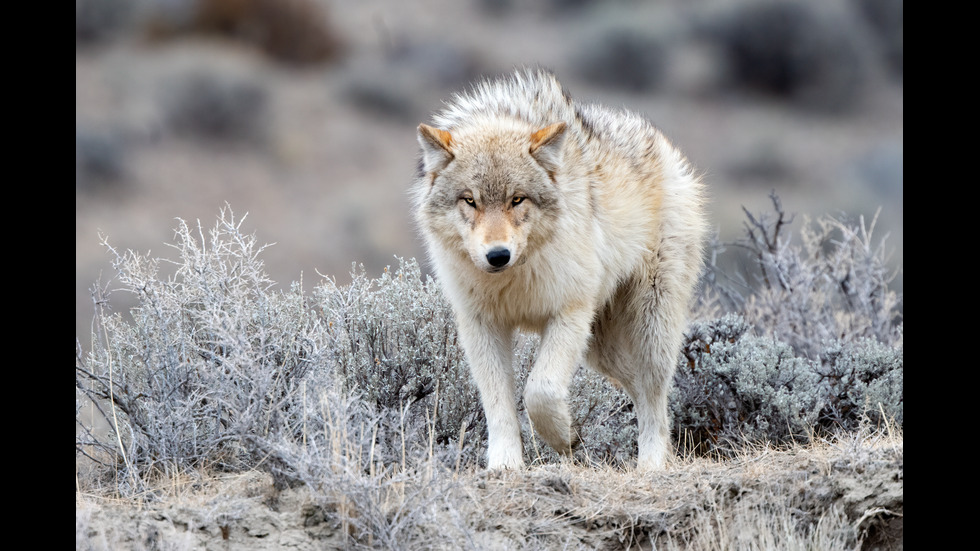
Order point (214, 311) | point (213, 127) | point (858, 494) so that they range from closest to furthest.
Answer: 1. point (858, 494)
2. point (214, 311)
3. point (213, 127)

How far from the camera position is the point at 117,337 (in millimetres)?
6215

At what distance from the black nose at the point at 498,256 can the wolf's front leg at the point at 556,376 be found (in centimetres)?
75

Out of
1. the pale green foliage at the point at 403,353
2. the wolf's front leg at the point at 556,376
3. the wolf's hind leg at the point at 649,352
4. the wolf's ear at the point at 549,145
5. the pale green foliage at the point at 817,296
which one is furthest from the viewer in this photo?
the pale green foliage at the point at 817,296

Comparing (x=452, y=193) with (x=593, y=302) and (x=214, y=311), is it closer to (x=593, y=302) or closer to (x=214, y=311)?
(x=593, y=302)

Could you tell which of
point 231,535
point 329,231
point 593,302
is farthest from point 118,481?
point 329,231

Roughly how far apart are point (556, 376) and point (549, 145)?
1355 millimetres

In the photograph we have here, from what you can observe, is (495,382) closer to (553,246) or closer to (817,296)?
(553,246)

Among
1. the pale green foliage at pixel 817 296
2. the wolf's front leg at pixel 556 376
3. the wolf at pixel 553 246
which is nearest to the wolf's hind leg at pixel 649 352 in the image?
the wolf at pixel 553 246

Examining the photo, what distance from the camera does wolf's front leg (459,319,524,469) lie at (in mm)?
5859

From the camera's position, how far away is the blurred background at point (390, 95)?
84.5ft

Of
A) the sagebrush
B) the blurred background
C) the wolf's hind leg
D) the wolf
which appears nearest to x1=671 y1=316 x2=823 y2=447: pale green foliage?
the sagebrush

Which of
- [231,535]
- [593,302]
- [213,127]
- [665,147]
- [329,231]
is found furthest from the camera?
[213,127]

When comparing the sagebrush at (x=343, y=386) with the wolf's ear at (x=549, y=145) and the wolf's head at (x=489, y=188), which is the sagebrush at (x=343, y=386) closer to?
the wolf's head at (x=489, y=188)

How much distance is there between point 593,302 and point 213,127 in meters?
24.0
